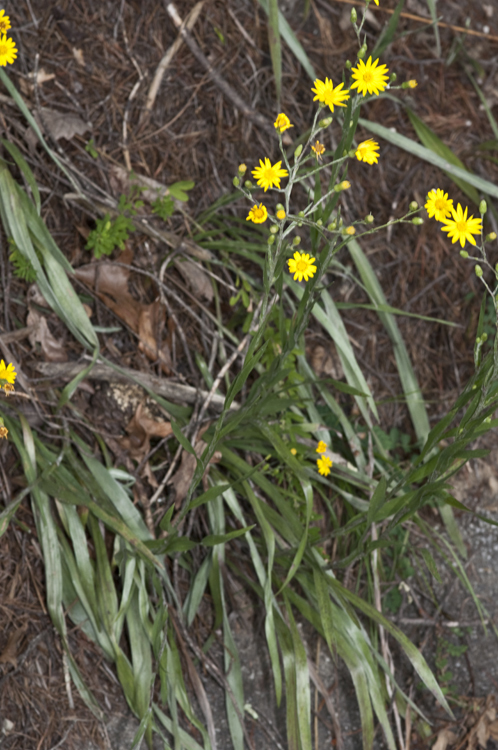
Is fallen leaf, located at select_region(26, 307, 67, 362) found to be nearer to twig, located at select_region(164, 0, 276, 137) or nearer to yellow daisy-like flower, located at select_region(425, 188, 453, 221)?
twig, located at select_region(164, 0, 276, 137)

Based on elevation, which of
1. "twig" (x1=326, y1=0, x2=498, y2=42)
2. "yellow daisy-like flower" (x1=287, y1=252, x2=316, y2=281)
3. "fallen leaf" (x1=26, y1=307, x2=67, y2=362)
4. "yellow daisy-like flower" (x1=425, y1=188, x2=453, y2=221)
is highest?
"twig" (x1=326, y1=0, x2=498, y2=42)

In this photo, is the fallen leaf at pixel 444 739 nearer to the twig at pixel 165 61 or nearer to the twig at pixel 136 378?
the twig at pixel 136 378

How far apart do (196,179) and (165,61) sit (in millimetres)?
377

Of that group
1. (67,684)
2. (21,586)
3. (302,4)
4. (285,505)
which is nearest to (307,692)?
(285,505)

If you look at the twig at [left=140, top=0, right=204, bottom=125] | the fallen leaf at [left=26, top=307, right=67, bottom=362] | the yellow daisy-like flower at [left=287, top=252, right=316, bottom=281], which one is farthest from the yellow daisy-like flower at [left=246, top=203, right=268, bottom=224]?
the twig at [left=140, top=0, right=204, bottom=125]

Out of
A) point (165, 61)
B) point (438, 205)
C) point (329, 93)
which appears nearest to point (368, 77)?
point (329, 93)

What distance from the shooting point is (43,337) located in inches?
67.1

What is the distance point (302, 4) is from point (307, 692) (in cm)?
219

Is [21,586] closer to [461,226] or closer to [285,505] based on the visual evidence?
[285,505]

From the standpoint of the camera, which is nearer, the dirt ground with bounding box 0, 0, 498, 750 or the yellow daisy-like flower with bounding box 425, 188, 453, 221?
the yellow daisy-like flower with bounding box 425, 188, 453, 221

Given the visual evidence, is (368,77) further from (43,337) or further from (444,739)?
(444,739)

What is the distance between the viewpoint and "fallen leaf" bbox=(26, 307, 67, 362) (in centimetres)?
170

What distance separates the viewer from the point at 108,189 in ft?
6.01

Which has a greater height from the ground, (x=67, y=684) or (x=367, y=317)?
(x=367, y=317)
